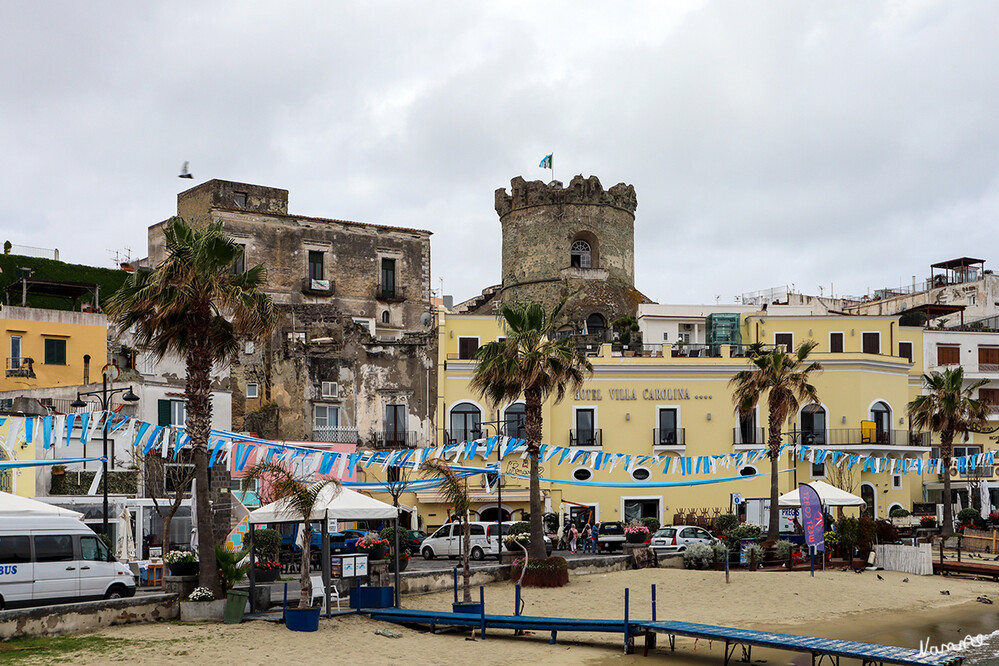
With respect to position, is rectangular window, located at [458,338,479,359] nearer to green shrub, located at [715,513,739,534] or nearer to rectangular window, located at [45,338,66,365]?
green shrub, located at [715,513,739,534]

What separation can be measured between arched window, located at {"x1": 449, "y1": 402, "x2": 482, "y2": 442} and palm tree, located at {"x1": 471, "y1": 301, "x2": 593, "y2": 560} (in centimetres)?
1564

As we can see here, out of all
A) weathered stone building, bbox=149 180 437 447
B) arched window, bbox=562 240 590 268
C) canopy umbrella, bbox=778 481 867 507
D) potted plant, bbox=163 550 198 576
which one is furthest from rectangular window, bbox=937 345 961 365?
potted plant, bbox=163 550 198 576

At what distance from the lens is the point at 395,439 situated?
4753 centimetres

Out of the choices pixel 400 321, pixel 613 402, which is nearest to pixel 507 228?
pixel 400 321

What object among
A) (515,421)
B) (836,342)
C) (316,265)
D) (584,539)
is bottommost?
(584,539)

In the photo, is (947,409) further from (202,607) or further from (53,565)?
(53,565)

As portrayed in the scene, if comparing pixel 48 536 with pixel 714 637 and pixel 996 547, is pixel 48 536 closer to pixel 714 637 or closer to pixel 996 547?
pixel 714 637

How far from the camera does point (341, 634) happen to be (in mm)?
21594

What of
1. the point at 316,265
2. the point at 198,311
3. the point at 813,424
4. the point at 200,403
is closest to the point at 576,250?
the point at 316,265

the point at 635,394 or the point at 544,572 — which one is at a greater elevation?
the point at 635,394

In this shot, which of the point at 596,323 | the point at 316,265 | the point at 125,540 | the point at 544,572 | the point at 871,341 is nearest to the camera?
the point at 544,572

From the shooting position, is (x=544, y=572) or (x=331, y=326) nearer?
(x=544, y=572)

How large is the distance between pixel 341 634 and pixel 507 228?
49.7 metres

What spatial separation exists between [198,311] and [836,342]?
3926cm
